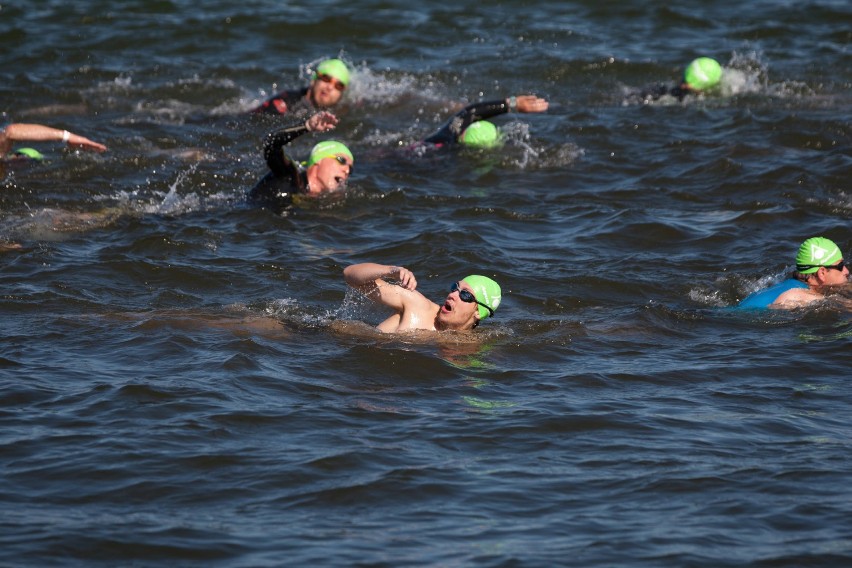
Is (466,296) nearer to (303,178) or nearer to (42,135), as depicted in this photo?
(303,178)

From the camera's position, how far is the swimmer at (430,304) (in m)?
9.40

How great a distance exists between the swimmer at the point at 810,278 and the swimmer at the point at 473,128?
4860 mm

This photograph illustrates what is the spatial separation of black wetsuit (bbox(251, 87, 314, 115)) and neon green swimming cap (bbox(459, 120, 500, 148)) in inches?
96.9

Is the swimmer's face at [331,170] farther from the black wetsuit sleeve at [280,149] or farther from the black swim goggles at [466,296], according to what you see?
the black swim goggles at [466,296]

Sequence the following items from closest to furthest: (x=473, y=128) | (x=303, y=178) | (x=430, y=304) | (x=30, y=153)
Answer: (x=430, y=304), (x=303, y=178), (x=30, y=153), (x=473, y=128)

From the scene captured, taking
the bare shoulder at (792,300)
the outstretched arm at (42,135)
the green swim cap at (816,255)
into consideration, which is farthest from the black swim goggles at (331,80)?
the bare shoulder at (792,300)

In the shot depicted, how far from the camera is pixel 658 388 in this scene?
8.80 meters

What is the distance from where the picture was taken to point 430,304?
31.6ft

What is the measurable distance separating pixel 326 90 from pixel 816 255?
780cm

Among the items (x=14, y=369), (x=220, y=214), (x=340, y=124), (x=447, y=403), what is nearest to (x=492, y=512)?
(x=447, y=403)

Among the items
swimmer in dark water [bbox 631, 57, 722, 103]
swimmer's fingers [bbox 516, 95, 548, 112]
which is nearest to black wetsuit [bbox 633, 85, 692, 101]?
swimmer in dark water [bbox 631, 57, 722, 103]

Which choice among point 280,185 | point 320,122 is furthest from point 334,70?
point 320,122

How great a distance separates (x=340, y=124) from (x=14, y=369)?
29.0 ft

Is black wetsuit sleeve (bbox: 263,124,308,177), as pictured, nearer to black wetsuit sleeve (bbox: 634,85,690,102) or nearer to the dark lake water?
the dark lake water
